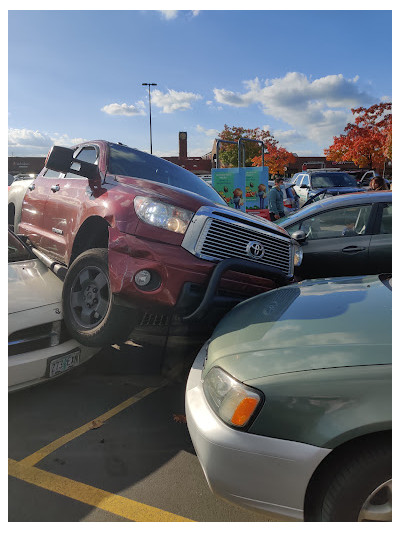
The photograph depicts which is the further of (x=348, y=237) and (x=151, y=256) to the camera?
(x=348, y=237)

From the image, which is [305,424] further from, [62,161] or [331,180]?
[331,180]

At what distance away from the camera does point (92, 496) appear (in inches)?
90.0

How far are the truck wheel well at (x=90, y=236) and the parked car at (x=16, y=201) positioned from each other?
1.76m

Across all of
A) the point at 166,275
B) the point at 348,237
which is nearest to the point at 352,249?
the point at 348,237

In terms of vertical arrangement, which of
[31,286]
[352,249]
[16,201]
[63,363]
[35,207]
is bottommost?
[63,363]

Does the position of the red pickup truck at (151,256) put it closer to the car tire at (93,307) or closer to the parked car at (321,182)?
the car tire at (93,307)

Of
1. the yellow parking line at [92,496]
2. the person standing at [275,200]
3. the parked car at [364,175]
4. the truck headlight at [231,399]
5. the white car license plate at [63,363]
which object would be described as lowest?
the yellow parking line at [92,496]

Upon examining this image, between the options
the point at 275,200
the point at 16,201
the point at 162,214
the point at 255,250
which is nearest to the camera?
the point at 162,214

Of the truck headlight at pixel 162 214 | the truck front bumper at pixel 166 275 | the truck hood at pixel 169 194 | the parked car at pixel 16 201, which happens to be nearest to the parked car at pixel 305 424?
the truck front bumper at pixel 166 275

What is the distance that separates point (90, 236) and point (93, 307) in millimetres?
714

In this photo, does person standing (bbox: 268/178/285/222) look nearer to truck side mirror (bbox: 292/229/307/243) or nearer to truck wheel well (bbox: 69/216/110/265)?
truck side mirror (bbox: 292/229/307/243)

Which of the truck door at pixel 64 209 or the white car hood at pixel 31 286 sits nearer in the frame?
the white car hood at pixel 31 286

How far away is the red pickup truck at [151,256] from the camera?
3004 mm

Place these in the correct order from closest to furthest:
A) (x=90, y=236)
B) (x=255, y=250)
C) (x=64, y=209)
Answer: (x=255, y=250) → (x=90, y=236) → (x=64, y=209)
